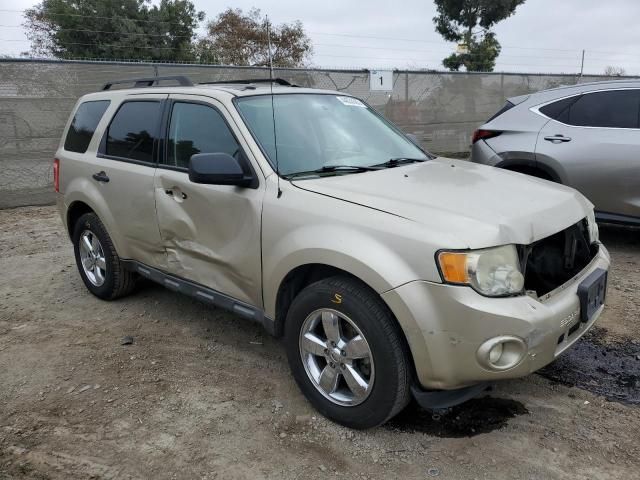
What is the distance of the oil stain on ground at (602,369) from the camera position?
323 cm

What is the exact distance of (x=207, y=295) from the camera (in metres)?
3.62

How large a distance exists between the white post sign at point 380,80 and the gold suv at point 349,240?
24.8ft

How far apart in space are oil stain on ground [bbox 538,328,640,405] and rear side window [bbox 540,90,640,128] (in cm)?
273

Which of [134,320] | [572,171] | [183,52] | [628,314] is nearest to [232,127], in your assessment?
[134,320]

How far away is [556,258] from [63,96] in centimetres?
840

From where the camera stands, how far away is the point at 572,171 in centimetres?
563

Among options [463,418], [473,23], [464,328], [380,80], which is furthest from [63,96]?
[473,23]

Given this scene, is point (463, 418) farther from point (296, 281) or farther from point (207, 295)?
point (207, 295)

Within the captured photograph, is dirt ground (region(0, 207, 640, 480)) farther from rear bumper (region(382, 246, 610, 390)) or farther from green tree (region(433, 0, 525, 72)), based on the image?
green tree (region(433, 0, 525, 72))

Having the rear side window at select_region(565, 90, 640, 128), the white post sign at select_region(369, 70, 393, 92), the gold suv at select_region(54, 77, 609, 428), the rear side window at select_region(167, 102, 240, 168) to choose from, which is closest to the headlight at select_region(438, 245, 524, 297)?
the gold suv at select_region(54, 77, 609, 428)

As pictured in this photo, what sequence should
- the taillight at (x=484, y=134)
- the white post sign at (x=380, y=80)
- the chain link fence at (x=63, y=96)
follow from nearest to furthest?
1. the taillight at (x=484, y=134)
2. the chain link fence at (x=63, y=96)
3. the white post sign at (x=380, y=80)

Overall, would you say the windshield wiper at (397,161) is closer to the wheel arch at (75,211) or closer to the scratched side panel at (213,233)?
the scratched side panel at (213,233)

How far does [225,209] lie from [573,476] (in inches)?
90.5

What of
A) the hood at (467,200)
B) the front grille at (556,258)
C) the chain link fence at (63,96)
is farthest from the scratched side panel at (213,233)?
the chain link fence at (63,96)
